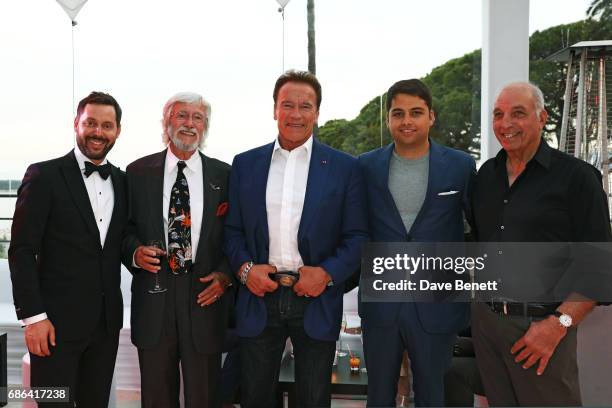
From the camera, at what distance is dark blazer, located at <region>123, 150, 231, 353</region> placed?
91.4 inches

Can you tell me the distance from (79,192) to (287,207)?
0.95 meters

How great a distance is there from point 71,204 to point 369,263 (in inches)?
53.8

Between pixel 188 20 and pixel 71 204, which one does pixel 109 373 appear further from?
pixel 188 20

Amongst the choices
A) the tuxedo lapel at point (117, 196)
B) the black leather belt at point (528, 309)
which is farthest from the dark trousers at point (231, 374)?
the black leather belt at point (528, 309)

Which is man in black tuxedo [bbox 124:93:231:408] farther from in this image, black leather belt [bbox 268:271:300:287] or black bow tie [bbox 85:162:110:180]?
black leather belt [bbox 268:271:300:287]

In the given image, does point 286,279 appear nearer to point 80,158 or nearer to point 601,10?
point 80,158

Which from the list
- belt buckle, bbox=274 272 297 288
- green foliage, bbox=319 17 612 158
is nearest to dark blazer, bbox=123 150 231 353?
belt buckle, bbox=274 272 297 288

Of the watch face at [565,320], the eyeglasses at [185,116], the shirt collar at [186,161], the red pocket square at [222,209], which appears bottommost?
the watch face at [565,320]

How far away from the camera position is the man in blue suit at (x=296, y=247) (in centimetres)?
220

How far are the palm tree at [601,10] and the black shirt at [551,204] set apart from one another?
11.1 feet

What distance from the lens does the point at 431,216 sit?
222 cm

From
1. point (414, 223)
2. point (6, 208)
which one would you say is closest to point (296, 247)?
point (414, 223)

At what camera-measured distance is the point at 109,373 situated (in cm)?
245

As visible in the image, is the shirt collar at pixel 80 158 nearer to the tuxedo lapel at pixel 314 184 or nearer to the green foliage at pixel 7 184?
the tuxedo lapel at pixel 314 184
